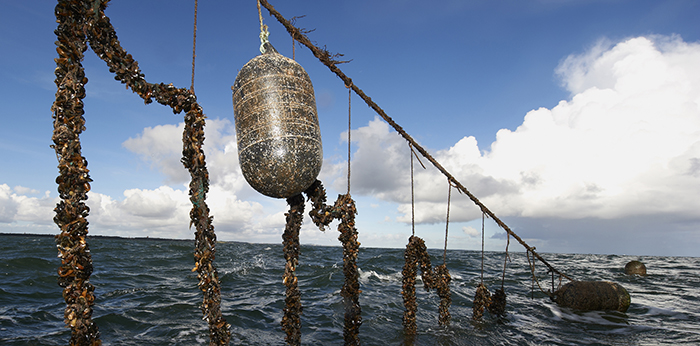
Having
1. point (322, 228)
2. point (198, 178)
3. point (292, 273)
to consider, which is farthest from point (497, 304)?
point (198, 178)

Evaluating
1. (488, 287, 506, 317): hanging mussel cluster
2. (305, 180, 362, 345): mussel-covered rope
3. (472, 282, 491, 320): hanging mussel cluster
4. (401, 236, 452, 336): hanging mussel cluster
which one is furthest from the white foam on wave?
(305, 180, 362, 345): mussel-covered rope

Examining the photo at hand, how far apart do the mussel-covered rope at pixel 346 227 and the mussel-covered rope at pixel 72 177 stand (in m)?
3.62

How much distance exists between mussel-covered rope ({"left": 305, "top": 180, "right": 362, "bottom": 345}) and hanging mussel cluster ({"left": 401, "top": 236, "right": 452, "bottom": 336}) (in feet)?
6.74

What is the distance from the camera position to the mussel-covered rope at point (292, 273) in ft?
20.4

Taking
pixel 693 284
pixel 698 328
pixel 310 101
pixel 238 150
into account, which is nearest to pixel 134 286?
pixel 238 150

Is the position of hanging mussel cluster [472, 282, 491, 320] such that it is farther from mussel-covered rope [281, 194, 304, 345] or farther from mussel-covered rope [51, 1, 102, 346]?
mussel-covered rope [51, 1, 102, 346]

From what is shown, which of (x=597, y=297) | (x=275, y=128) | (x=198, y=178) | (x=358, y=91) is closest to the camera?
(x=198, y=178)

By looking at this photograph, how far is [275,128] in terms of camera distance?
515cm

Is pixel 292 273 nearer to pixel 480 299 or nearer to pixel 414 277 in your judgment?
pixel 414 277

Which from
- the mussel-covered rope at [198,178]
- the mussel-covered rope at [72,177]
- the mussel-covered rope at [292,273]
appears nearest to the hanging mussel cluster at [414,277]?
the mussel-covered rope at [292,273]

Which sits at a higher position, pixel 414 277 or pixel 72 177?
pixel 72 177

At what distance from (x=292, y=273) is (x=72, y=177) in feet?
12.6

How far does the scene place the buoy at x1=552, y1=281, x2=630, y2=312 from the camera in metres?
13.1

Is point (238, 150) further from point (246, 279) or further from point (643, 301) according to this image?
point (643, 301)
